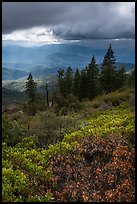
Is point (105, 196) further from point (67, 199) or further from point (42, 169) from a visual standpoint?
point (42, 169)

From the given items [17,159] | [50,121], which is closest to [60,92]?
[50,121]

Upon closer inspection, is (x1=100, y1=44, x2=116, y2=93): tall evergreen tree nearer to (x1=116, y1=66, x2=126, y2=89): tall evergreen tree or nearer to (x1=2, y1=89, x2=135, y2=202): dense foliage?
(x1=116, y1=66, x2=126, y2=89): tall evergreen tree

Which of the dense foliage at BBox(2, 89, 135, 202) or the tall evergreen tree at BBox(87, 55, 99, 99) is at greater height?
the tall evergreen tree at BBox(87, 55, 99, 99)

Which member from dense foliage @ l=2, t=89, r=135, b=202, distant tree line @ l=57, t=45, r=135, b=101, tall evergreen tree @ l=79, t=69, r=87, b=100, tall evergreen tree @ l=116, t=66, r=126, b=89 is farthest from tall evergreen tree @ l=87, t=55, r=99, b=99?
dense foliage @ l=2, t=89, r=135, b=202

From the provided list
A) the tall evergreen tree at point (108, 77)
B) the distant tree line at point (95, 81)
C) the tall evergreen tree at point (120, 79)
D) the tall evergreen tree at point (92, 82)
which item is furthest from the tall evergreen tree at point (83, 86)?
the tall evergreen tree at point (120, 79)

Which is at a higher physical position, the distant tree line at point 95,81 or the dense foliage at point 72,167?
the distant tree line at point 95,81

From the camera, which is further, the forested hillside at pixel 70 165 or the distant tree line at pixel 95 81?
the distant tree line at pixel 95 81

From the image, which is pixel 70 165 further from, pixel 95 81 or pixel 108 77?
pixel 108 77

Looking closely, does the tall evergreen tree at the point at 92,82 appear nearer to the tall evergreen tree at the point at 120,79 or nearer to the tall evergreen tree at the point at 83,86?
the tall evergreen tree at the point at 83,86

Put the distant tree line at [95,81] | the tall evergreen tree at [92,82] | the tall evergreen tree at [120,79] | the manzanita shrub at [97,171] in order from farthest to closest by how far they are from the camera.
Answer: the tall evergreen tree at [120,79]
the distant tree line at [95,81]
the tall evergreen tree at [92,82]
the manzanita shrub at [97,171]

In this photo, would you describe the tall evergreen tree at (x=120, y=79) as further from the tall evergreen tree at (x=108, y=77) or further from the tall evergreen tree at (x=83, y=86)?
the tall evergreen tree at (x=83, y=86)

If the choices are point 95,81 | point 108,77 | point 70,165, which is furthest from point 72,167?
point 108,77

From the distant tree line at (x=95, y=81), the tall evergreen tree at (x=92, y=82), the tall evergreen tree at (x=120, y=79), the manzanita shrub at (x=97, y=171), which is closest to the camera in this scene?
the manzanita shrub at (x=97, y=171)

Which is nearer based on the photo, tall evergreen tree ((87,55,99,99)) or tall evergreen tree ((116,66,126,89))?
tall evergreen tree ((87,55,99,99))
